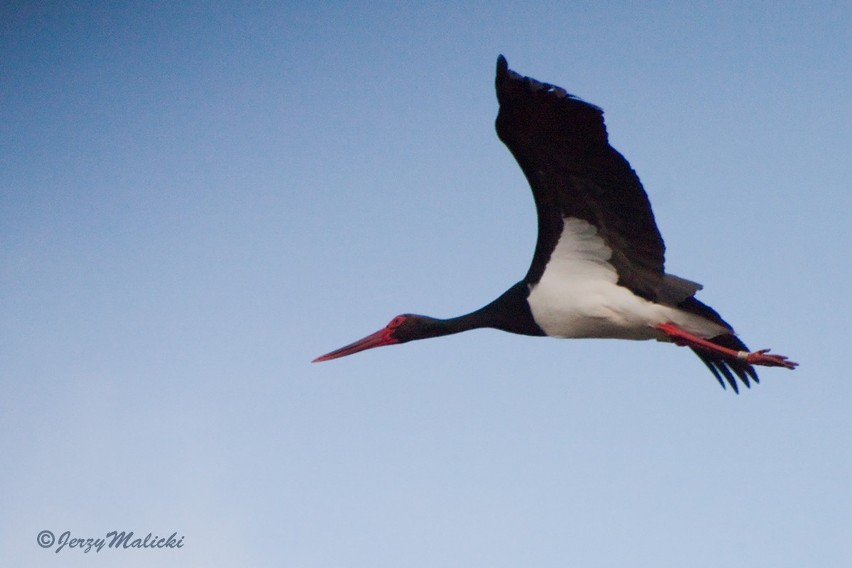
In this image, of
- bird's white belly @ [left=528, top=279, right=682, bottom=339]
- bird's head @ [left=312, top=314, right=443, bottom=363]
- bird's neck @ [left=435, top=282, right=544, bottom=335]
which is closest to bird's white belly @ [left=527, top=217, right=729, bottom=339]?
bird's white belly @ [left=528, top=279, right=682, bottom=339]

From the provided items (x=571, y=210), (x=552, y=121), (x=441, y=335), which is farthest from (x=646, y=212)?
(x=441, y=335)

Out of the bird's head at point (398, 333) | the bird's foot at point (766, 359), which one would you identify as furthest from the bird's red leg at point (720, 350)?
the bird's head at point (398, 333)

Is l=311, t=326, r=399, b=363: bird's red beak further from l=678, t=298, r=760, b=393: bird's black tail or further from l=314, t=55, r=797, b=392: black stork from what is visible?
l=678, t=298, r=760, b=393: bird's black tail

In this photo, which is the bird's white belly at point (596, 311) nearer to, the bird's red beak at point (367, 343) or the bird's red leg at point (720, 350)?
the bird's red leg at point (720, 350)

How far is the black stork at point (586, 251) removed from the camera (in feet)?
27.0

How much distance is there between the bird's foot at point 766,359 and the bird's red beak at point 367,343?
3.72 m

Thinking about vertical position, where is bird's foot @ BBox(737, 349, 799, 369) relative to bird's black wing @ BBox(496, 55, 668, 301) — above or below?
below

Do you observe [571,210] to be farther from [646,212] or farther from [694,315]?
[694,315]

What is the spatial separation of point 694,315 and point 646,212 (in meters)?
1.25

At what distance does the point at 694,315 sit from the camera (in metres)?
9.57

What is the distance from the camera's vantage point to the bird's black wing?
318 inches

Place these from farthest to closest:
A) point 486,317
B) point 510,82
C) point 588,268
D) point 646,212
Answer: point 486,317 → point 588,268 → point 646,212 → point 510,82

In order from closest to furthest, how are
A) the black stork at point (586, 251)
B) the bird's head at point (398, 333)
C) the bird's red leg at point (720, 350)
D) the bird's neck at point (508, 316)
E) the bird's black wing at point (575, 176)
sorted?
1. the bird's black wing at point (575, 176)
2. the black stork at point (586, 251)
3. the bird's red leg at point (720, 350)
4. the bird's neck at point (508, 316)
5. the bird's head at point (398, 333)

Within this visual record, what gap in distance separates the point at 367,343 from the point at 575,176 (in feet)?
11.9
